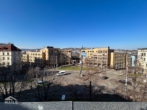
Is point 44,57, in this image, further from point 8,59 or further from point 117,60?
point 117,60

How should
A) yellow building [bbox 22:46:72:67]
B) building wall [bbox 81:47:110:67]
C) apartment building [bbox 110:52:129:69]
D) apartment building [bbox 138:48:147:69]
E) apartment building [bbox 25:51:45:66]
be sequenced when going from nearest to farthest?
apartment building [bbox 138:48:147:69] < apartment building [bbox 110:52:129:69] < building wall [bbox 81:47:110:67] < apartment building [bbox 25:51:45:66] < yellow building [bbox 22:46:72:67]

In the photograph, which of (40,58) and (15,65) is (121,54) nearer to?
(40,58)

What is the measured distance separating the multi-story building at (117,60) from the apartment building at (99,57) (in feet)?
5.14

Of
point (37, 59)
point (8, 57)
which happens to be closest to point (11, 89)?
point (8, 57)

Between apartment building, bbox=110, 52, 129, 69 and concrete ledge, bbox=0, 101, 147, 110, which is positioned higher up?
concrete ledge, bbox=0, 101, 147, 110

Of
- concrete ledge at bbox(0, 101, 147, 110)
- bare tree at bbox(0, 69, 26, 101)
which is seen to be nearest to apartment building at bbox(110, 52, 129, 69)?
→ bare tree at bbox(0, 69, 26, 101)

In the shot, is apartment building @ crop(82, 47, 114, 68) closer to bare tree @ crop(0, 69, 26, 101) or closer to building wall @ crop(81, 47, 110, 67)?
building wall @ crop(81, 47, 110, 67)

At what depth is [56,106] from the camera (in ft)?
5.78

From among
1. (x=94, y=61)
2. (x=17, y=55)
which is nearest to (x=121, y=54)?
(x=94, y=61)

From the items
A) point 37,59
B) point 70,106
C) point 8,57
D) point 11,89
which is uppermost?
point 70,106

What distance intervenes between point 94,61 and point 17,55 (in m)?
27.9

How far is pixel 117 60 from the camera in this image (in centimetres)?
4125

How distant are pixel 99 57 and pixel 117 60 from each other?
680 cm

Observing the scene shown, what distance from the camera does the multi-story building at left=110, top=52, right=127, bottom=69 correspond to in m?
40.4
